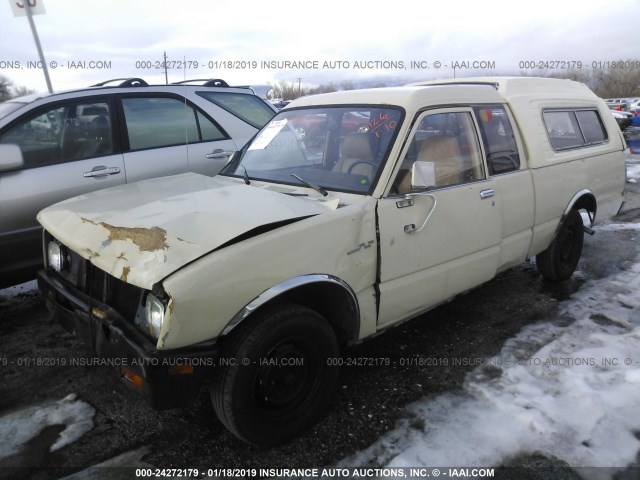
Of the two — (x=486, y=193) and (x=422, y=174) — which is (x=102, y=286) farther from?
(x=486, y=193)

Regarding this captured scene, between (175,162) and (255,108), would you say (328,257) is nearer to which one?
(175,162)

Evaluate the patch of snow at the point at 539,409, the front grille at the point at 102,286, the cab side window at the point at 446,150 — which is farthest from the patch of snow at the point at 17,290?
the cab side window at the point at 446,150

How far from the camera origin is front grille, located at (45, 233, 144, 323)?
239cm

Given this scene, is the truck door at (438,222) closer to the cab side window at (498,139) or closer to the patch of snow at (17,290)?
the cab side window at (498,139)

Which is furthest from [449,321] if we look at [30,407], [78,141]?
[78,141]

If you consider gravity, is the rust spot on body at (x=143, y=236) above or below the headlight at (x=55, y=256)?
above

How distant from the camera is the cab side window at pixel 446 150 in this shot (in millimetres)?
3152

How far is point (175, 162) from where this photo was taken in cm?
477

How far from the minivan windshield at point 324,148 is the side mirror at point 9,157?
163cm

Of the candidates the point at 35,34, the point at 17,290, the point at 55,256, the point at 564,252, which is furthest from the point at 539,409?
the point at 35,34

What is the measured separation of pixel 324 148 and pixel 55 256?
1882 mm

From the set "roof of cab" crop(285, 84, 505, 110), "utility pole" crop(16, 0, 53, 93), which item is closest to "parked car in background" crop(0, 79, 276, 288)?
"roof of cab" crop(285, 84, 505, 110)

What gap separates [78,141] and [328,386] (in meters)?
3.21

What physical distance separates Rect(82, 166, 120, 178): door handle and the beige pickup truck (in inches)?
43.0
